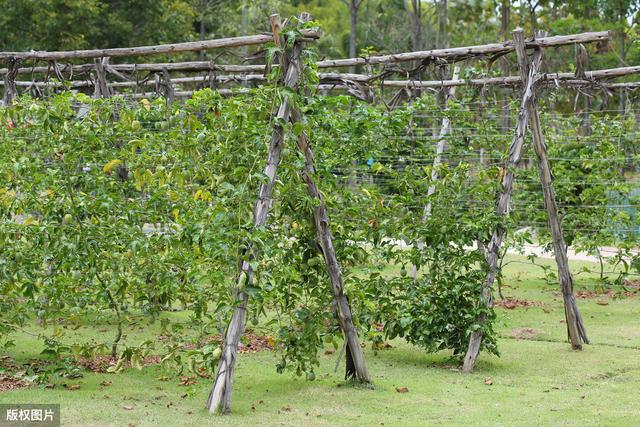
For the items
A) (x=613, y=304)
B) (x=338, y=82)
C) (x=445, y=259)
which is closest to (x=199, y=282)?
(x=445, y=259)

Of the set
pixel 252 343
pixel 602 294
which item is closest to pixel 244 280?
pixel 252 343

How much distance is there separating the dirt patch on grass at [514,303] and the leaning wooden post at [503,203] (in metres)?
3.43

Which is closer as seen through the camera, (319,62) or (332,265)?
(332,265)

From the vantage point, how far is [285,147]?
6160 mm

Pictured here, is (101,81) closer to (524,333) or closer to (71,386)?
(71,386)

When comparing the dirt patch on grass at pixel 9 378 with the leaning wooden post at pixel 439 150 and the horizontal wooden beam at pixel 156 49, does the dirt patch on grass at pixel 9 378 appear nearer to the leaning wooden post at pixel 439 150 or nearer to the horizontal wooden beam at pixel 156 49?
the horizontal wooden beam at pixel 156 49

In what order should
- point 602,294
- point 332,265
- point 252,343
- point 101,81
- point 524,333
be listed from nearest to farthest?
point 332,265, point 252,343, point 524,333, point 101,81, point 602,294

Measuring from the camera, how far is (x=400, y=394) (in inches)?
263

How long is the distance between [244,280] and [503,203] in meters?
2.81

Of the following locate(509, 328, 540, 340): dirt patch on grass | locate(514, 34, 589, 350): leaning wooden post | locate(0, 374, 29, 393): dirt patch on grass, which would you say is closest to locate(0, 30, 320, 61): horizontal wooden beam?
locate(514, 34, 589, 350): leaning wooden post

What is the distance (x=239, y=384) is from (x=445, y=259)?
1.94 meters

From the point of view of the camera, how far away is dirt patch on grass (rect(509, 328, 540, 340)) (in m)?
9.32

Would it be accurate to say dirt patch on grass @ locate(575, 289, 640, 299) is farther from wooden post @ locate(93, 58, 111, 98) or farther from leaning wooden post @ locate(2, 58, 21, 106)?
leaning wooden post @ locate(2, 58, 21, 106)

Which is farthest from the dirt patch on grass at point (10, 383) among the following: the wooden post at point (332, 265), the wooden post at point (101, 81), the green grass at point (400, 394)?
the wooden post at point (101, 81)
